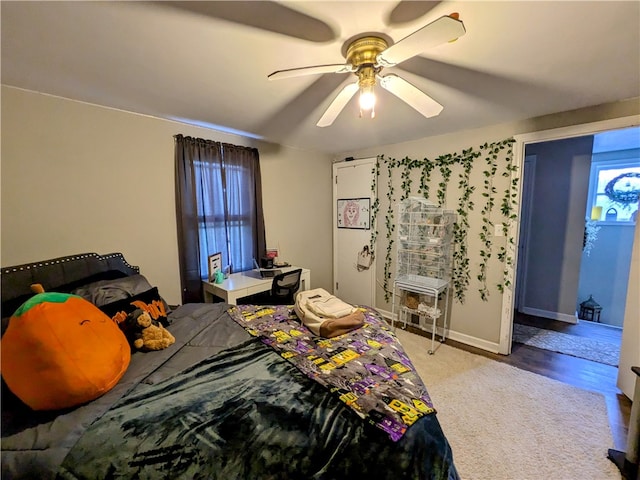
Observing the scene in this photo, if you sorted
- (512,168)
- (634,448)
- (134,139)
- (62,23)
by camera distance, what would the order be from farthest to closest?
(512,168) → (134,139) → (634,448) → (62,23)

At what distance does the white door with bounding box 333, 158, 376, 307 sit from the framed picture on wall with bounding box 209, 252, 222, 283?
6.39 ft

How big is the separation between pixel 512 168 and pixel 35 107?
404cm

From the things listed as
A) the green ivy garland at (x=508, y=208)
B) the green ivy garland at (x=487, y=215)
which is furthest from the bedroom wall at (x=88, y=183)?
the green ivy garland at (x=508, y=208)

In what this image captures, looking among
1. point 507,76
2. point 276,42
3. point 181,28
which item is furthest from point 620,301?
point 181,28

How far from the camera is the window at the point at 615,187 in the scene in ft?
13.1

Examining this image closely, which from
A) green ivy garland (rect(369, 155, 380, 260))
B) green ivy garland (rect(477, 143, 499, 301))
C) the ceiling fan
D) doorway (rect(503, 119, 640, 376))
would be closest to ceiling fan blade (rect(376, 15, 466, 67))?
the ceiling fan

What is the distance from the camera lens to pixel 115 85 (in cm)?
185

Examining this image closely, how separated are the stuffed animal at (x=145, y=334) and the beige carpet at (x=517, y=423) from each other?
192 centimetres

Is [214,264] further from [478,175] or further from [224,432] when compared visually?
[478,175]

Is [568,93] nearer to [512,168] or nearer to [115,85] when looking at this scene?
[512,168]

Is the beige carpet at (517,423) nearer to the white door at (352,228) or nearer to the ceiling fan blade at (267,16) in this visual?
the white door at (352,228)

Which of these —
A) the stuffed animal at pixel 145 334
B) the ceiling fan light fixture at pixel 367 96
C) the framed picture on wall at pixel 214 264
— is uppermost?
the ceiling fan light fixture at pixel 367 96

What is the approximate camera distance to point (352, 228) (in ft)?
13.4

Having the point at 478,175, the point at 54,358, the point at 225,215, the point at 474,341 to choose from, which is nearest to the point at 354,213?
the point at 478,175
